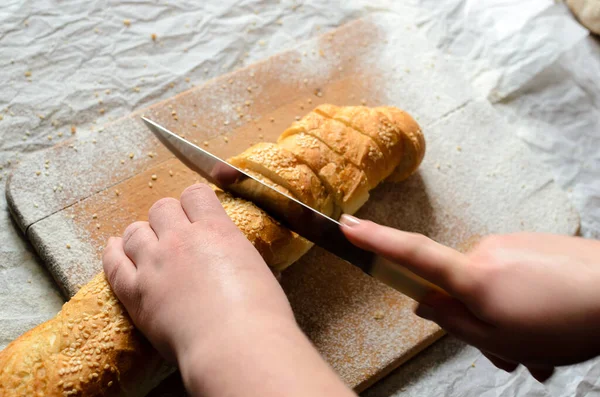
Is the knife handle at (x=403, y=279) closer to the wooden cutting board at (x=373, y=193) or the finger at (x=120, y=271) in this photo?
the wooden cutting board at (x=373, y=193)

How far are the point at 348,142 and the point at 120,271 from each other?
3.57 ft

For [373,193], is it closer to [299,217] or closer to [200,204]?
[299,217]

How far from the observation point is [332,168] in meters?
2.26

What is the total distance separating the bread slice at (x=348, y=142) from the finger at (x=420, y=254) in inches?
27.1

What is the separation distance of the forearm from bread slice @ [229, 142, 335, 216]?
805 millimetres

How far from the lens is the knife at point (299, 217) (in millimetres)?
1717

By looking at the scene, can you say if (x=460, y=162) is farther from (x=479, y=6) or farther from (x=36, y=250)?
(x=36, y=250)

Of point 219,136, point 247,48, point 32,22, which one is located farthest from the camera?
point 247,48

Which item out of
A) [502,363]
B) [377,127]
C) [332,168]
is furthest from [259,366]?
[377,127]

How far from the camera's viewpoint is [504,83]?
3.23m

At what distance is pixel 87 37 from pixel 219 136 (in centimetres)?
101

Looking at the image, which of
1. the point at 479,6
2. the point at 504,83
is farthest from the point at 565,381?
the point at 479,6

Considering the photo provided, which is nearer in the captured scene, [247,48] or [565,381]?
[565,381]

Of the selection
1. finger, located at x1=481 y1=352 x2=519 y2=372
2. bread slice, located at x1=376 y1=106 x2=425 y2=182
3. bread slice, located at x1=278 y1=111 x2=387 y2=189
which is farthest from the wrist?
bread slice, located at x1=376 y1=106 x2=425 y2=182
